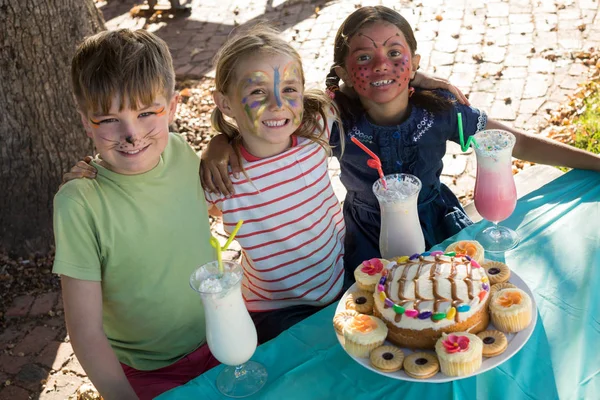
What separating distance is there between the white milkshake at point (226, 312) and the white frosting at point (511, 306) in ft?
2.52

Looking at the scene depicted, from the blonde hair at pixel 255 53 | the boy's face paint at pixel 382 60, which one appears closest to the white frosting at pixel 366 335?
the blonde hair at pixel 255 53

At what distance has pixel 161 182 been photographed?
2.59 metres

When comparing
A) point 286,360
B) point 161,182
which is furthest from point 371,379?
point 161,182

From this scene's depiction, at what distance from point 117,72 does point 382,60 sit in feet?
3.82

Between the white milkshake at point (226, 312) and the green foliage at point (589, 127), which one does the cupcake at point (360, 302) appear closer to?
the white milkshake at point (226, 312)

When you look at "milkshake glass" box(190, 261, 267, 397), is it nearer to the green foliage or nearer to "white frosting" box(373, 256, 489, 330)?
"white frosting" box(373, 256, 489, 330)

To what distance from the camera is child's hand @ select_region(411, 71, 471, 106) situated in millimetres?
3135

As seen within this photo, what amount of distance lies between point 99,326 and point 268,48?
48.9 inches

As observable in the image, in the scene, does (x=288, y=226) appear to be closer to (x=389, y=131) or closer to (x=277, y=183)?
(x=277, y=183)

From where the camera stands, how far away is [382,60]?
2900 mm

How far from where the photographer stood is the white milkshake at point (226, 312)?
199 cm

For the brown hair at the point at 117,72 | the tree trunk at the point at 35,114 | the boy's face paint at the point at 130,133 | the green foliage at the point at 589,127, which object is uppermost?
the brown hair at the point at 117,72

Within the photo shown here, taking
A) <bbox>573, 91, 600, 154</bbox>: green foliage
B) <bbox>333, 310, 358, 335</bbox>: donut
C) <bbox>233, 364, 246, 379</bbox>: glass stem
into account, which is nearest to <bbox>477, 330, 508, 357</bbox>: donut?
<bbox>333, 310, 358, 335</bbox>: donut

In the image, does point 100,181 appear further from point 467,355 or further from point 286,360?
point 467,355
